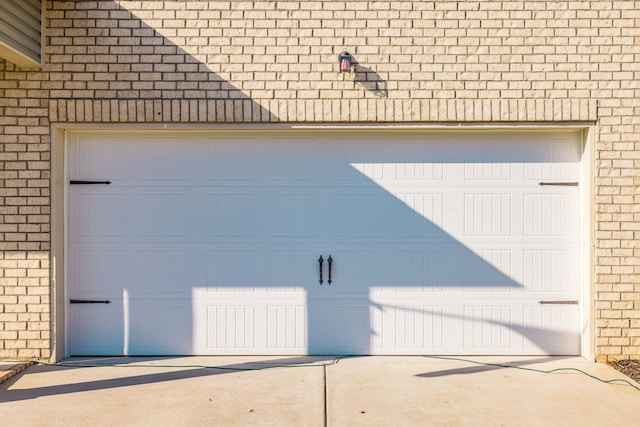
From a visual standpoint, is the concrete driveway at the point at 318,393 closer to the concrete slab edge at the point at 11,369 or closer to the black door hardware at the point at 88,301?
the concrete slab edge at the point at 11,369

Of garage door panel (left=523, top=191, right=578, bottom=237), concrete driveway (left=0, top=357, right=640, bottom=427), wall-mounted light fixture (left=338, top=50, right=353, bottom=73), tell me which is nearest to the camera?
concrete driveway (left=0, top=357, right=640, bottom=427)

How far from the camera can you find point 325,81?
224 inches

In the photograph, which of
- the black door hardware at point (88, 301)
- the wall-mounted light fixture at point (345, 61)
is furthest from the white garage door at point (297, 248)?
the wall-mounted light fixture at point (345, 61)

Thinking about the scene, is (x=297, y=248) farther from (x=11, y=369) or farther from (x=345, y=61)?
(x=11, y=369)

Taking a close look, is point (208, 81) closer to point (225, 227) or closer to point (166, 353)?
point (225, 227)

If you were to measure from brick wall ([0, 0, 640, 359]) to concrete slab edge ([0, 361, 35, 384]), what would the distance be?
0.15 m

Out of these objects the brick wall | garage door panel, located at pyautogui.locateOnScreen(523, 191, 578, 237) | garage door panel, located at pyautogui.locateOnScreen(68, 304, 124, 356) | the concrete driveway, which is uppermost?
the brick wall

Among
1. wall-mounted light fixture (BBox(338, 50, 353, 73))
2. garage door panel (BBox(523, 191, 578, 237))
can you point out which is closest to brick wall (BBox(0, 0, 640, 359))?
wall-mounted light fixture (BBox(338, 50, 353, 73))

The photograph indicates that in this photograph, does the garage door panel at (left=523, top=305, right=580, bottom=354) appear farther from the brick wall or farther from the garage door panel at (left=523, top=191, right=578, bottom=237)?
the garage door panel at (left=523, top=191, right=578, bottom=237)

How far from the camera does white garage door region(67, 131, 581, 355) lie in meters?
5.89

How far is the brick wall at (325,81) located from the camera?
5.62 metres

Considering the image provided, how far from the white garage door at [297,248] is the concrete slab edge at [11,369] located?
45 centimetres

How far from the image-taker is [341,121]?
5.69m

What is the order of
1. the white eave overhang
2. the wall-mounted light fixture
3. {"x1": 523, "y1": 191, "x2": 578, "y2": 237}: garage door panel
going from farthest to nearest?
{"x1": 523, "y1": 191, "x2": 578, "y2": 237}: garage door panel → the wall-mounted light fixture → the white eave overhang
